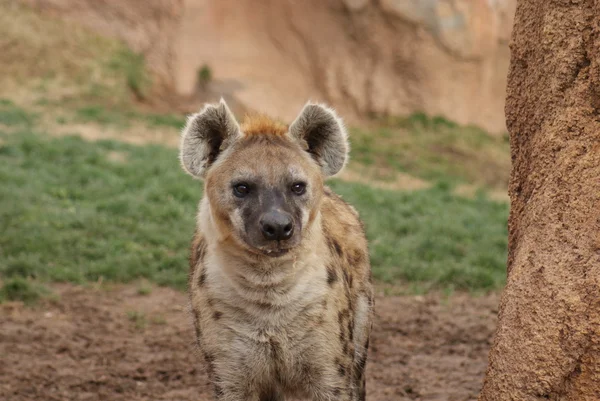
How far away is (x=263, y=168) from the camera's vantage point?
304 cm

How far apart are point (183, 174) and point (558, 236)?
16.9 feet

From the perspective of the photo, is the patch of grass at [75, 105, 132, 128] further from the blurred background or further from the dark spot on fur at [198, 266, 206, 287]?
the dark spot on fur at [198, 266, 206, 287]

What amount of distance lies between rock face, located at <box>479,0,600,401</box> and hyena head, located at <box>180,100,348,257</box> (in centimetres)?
75

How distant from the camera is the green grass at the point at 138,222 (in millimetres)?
5656

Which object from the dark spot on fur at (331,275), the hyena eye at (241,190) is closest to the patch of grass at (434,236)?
the dark spot on fur at (331,275)

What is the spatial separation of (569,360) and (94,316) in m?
3.25

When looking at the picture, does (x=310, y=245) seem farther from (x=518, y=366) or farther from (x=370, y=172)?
(x=370, y=172)

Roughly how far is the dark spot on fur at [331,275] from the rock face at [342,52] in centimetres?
733

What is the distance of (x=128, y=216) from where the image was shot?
21.0 ft

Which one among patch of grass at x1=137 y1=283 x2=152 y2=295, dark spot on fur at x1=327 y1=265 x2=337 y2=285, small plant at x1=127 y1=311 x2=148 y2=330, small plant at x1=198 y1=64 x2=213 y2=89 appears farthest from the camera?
small plant at x1=198 y1=64 x2=213 y2=89

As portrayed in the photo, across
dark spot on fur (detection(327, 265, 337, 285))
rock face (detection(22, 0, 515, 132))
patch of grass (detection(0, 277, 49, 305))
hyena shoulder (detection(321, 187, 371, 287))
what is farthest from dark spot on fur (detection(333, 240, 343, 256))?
rock face (detection(22, 0, 515, 132))

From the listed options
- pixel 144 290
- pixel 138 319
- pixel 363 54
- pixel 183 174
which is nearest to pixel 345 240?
pixel 138 319

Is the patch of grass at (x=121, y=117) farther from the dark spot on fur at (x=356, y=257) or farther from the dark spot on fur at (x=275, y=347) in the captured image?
the dark spot on fur at (x=275, y=347)

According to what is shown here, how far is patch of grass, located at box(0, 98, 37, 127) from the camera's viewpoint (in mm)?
8227
